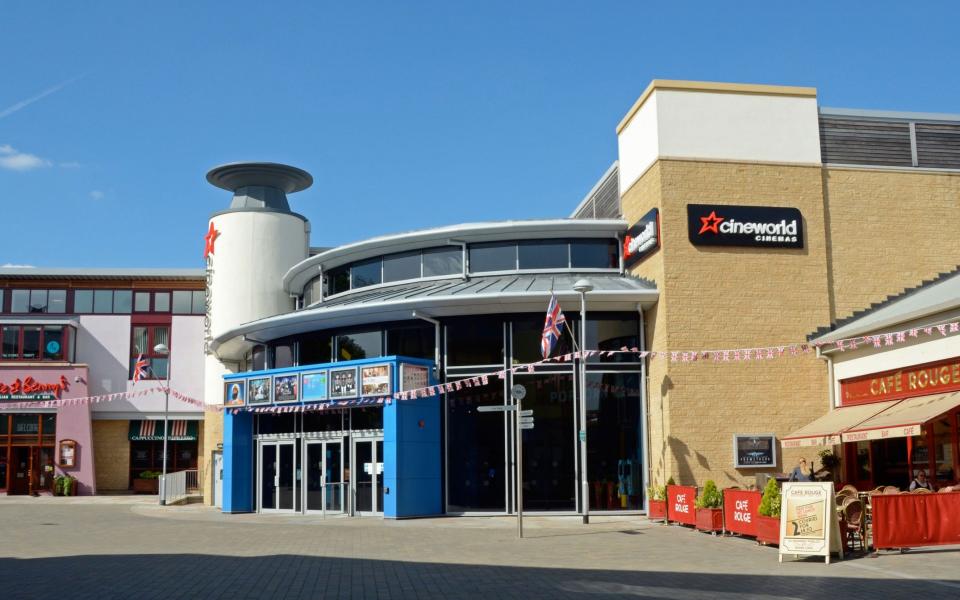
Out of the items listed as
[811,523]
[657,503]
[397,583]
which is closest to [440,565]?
[397,583]

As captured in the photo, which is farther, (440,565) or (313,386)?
(313,386)

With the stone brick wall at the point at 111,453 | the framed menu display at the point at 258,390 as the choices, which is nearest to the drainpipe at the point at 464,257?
the framed menu display at the point at 258,390

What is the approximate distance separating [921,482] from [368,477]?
14377mm

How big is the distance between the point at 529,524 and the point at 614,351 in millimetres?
5240

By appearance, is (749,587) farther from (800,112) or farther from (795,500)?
(800,112)

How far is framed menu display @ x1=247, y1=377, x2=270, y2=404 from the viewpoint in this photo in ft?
98.2

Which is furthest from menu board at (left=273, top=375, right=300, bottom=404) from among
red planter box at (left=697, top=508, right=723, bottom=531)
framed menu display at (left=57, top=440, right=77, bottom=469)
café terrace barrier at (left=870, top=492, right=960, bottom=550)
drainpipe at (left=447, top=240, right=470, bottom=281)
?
framed menu display at (left=57, top=440, right=77, bottom=469)

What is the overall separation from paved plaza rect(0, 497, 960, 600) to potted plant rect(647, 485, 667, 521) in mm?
440

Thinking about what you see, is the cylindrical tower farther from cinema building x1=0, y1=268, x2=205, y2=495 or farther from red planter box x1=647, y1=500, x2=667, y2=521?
red planter box x1=647, y1=500, x2=667, y2=521

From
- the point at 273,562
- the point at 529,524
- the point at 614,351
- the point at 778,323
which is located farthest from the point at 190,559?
the point at 778,323

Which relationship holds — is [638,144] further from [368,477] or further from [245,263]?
[245,263]

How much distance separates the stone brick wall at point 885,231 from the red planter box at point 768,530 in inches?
354

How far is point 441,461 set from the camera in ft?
89.0

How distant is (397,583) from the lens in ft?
46.1
